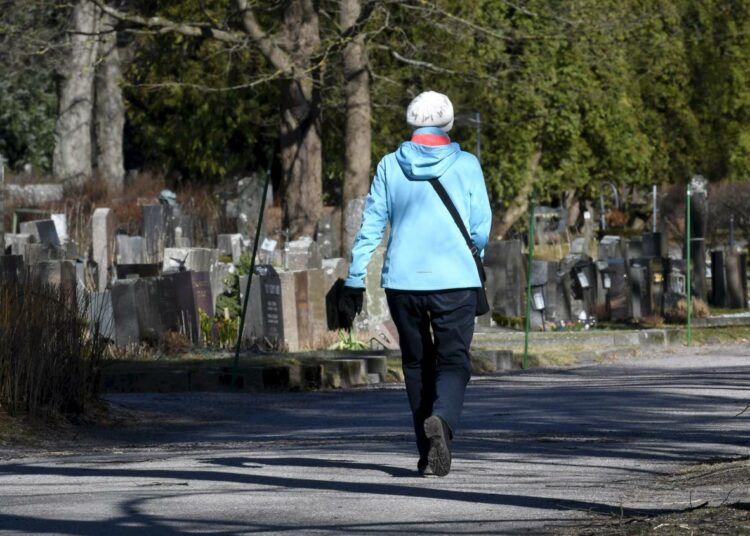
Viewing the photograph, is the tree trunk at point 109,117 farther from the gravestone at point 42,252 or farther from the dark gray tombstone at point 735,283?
the gravestone at point 42,252

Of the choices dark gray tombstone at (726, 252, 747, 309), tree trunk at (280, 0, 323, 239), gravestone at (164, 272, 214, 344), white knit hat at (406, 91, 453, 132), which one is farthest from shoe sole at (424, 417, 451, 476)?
dark gray tombstone at (726, 252, 747, 309)

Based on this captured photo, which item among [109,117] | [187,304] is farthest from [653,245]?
[109,117]

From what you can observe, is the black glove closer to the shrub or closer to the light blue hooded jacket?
the light blue hooded jacket

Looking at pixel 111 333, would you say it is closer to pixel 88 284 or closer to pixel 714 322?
→ pixel 88 284

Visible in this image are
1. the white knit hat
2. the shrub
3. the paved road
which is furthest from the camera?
the shrub

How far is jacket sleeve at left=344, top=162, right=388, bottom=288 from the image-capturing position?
841cm

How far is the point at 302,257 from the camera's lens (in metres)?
22.2

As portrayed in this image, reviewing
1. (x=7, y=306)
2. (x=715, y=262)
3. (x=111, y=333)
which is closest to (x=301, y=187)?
(x=715, y=262)

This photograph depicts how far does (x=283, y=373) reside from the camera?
16359 millimetres

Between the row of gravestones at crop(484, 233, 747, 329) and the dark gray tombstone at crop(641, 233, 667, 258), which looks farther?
the dark gray tombstone at crop(641, 233, 667, 258)

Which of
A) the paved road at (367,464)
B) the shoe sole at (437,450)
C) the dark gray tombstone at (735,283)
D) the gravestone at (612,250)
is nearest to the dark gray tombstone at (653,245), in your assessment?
the gravestone at (612,250)

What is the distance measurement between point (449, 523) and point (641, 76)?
154 feet

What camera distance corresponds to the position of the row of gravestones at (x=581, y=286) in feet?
87.8

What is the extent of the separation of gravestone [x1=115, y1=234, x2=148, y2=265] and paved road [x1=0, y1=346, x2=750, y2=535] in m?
10.5
